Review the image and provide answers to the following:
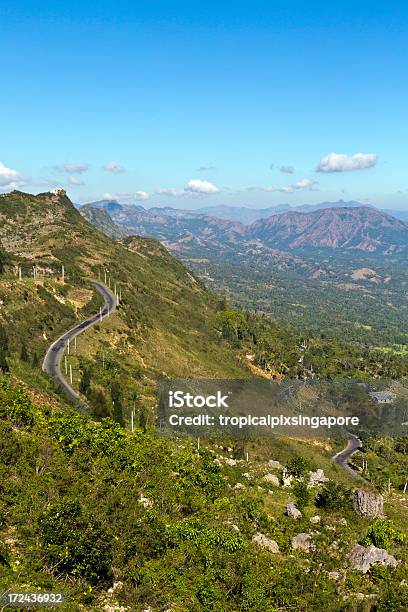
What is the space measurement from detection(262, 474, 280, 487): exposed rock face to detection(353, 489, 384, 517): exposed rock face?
26.4 ft

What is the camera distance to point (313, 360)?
178m

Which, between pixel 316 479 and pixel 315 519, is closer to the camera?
pixel 315 519

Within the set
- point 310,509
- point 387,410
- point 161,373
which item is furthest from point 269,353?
point 310,509

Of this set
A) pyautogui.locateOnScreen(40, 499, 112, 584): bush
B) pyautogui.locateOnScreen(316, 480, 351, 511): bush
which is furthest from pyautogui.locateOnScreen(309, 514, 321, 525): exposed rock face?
pyautogui.locateOnScreen(40, 499, 112, 584): bush

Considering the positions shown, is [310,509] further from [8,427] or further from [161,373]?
[161,373]

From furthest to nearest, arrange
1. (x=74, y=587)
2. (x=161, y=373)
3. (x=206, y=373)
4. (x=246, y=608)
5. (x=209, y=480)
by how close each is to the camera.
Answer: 1. (x=206, y=373)
2. (x=161, y=373)
3. (x=209, y=480)
4. (x=246, y=608)
5. (x=74, y=587)

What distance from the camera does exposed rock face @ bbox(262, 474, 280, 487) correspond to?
154 ft

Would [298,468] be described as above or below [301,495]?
below

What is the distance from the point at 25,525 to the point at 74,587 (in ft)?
16.4

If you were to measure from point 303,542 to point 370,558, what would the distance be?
4.70 meters

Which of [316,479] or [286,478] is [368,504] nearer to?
[286,478]

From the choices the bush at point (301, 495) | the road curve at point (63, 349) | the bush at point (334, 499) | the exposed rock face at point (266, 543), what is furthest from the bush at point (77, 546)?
the road curve at point (63, 349)

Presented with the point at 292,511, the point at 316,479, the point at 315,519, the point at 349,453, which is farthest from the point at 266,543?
the point at 349,453

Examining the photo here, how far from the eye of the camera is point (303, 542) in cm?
3366
